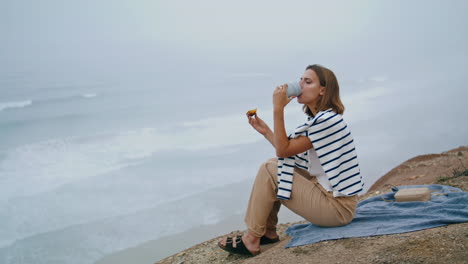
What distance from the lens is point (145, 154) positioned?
11664 millimetres

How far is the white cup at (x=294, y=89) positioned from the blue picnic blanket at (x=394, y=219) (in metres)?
1.05

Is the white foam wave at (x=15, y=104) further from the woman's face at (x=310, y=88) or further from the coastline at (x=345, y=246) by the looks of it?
the woman's face at (x=310, y=88)

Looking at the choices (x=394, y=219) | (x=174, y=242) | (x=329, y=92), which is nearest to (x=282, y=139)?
(x=329, y=92)

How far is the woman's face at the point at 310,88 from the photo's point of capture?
3484 mm

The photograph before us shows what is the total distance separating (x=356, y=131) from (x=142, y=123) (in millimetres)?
7033

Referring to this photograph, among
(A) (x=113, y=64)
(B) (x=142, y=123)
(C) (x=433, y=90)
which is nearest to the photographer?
(B) (x=142, y=123)

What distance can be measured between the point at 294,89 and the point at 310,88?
0.13 m

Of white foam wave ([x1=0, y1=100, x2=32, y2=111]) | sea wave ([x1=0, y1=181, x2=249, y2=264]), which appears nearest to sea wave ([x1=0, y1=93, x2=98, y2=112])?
white foam wave ([x1=0, y1=100, x2=32, y2=111])

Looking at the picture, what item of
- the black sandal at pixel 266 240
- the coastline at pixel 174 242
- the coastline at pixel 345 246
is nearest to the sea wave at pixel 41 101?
the coastline at pixel 174 242

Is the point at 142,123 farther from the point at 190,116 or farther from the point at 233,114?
the point at 233,114

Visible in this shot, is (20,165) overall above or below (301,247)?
below

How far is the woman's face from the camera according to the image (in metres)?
3.48

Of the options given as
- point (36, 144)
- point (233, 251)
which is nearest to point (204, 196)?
point (233, 251)

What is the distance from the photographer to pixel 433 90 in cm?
1977
